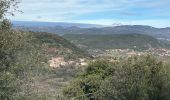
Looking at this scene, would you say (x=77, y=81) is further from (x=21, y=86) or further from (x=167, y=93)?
(x=21, y=86)

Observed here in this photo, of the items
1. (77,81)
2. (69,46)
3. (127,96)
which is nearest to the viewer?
(127,96)

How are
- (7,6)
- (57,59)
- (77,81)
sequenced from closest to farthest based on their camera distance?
(7,6), (77,81), (57,59)

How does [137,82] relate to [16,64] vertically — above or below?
below

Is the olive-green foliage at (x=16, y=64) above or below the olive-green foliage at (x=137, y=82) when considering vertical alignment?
above

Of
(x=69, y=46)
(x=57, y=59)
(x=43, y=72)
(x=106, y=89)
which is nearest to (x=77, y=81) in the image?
(x=106, y=89)

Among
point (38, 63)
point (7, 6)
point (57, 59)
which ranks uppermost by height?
point (7, 6)

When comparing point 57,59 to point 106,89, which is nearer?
point 106,89

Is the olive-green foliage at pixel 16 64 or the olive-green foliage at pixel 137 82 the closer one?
the olive-green foliage at pixel 16 64

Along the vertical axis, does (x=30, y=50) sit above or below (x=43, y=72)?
above

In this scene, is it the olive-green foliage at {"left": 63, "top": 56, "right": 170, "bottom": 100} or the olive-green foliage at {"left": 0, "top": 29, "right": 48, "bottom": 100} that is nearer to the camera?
the olive-green foliage at {"left": 0, "top": 29, "right": 48, "bottom": 100}

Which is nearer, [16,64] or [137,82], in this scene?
[16,64]

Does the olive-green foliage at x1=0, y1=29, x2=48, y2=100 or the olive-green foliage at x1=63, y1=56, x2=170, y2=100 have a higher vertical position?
the olive-green foliage at x1=0, y1=29, x2=48, y2=100
